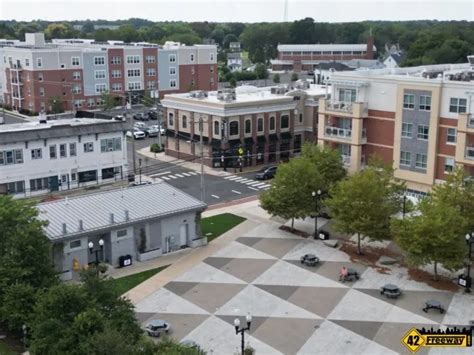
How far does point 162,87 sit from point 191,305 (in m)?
84.4

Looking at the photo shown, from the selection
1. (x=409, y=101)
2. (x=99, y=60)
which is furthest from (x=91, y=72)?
(x=409, y=101)

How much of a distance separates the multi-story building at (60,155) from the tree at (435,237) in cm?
3304

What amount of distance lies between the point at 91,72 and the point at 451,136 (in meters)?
72.6

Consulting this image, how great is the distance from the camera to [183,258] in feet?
143

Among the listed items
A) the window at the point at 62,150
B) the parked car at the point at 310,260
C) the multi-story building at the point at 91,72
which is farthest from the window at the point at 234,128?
the multi-story building at the point at 91,72

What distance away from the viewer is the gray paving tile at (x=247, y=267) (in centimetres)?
4041

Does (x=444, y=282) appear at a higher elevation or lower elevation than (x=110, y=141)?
lower

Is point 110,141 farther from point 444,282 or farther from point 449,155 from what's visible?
point 444,282

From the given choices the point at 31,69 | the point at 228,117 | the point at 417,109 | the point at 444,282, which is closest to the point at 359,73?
the point at 417,109

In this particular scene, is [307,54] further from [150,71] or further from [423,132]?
[423,132]

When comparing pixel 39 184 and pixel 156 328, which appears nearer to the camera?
pixel 156 328

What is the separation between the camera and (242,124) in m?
70.4

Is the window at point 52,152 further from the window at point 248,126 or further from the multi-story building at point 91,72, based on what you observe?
the multi-story building at point 91,72

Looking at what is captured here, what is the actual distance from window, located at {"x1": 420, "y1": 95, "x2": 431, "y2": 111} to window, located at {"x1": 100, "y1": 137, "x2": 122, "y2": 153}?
2910cm
